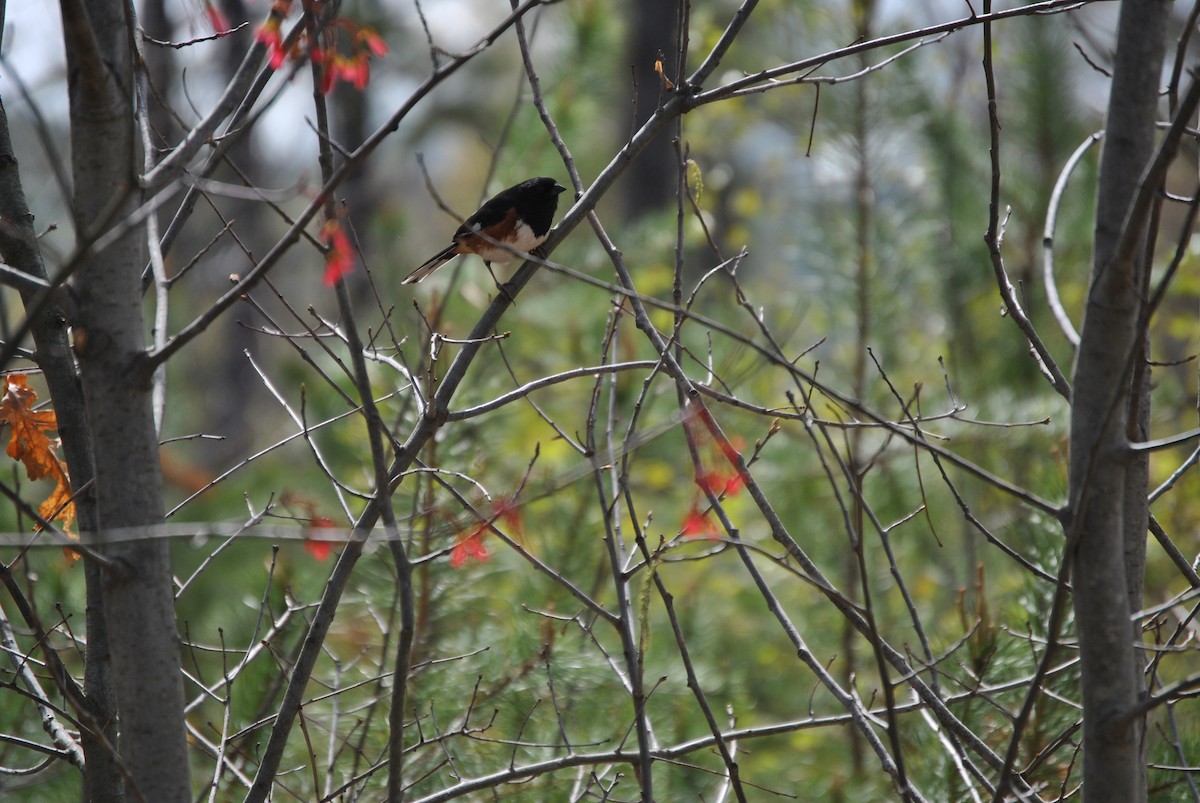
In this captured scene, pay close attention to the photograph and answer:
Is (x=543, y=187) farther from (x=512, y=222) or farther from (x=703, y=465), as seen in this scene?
(x=703, y=465)

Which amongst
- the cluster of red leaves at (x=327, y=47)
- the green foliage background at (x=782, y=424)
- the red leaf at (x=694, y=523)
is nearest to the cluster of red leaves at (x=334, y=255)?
the cluster of red leaves at (x=327, y=47)

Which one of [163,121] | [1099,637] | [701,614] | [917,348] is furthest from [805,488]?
[163,121]

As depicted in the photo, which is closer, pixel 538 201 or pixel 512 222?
pixel 512 222

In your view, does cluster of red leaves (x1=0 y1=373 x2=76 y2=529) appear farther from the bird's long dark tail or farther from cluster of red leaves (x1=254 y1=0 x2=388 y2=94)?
the bird's long dark tail

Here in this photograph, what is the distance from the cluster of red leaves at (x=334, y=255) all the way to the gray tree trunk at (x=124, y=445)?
25cm

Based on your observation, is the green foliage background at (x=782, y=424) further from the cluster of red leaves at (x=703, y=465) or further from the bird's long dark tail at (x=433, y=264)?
the cluster of red leaves at (x=703, y=465)

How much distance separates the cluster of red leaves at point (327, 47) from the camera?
4.46 ft

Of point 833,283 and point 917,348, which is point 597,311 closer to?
point 833,283

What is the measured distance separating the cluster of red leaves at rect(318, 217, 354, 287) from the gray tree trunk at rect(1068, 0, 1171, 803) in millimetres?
938

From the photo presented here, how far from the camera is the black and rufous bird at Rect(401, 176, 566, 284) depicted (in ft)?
9.91

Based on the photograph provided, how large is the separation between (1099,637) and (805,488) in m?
3.67

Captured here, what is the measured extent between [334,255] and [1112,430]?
1.00m

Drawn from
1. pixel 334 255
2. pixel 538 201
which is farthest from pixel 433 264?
pixel 334 255

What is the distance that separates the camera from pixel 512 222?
3043 mm
